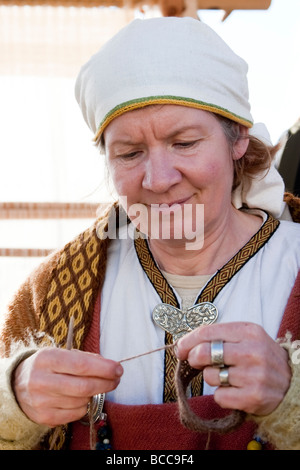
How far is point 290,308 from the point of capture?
1.44 m

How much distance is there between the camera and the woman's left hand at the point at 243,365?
1099 mm

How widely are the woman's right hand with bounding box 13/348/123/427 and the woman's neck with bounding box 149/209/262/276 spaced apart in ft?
1.68

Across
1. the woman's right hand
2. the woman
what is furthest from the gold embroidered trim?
the woman's right hand

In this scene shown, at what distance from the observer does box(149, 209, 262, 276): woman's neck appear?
1.63 metres

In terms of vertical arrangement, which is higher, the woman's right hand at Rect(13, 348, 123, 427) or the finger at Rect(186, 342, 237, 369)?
the finger at Rect(186, 342, 237, 369)

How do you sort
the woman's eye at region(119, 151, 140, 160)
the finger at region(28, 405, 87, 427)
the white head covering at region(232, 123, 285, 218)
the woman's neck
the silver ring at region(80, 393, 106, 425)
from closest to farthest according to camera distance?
the finger at region(28, 405, 87, 427) → the silver ring at region(80, 393, 106, 425) → the woman's eye at region(119, 151, 140, 160) → the woman's neck → the white head covering at region(232, 123, 285, 218)

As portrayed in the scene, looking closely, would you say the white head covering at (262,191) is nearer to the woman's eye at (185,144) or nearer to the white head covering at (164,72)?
the white head covering at (164,72)

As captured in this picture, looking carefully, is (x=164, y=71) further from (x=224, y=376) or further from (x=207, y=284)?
(x=224, y=376)

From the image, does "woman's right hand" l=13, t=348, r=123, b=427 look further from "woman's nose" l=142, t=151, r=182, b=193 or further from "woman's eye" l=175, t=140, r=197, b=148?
"woman's eye" l=175, t=140, r=197, b=148

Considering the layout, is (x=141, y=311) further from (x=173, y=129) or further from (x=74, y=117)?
(x=74, y=117)

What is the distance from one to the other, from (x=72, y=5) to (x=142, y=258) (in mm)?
2117

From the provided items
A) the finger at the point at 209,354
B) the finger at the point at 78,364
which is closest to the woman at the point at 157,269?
the finger at the point at 78,364

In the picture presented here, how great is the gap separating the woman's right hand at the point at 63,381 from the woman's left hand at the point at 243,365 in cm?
20

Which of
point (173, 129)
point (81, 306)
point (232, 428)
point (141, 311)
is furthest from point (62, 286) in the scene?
point (232, 428)
